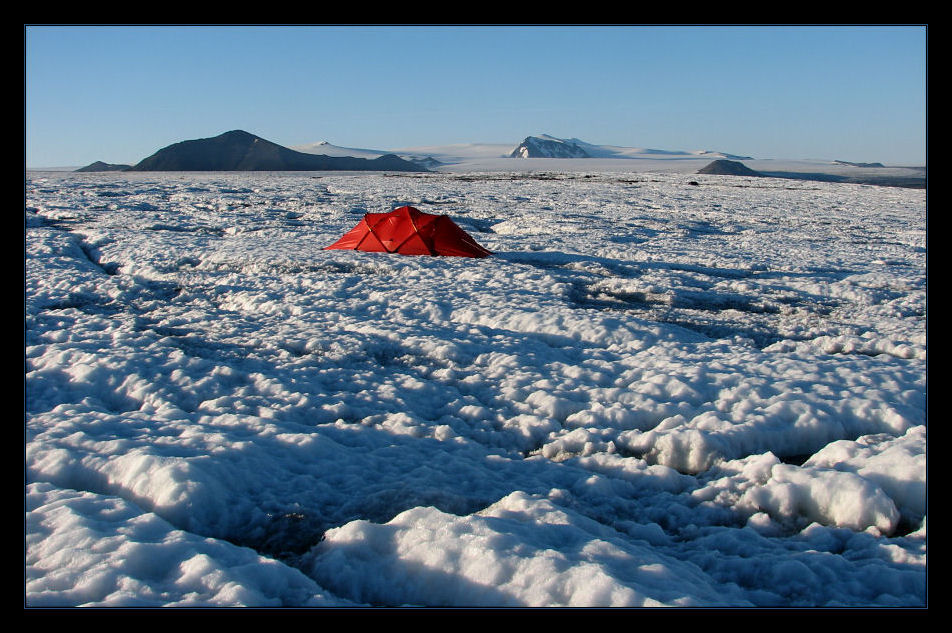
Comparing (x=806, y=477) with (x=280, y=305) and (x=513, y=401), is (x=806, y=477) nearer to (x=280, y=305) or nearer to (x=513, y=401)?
(x=513, y=401)

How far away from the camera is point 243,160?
77.7 metres

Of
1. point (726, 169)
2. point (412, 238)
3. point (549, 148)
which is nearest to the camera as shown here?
point (412, 238)

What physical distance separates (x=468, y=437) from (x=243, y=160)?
266 ft

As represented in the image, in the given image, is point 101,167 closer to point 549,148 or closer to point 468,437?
point 549,148

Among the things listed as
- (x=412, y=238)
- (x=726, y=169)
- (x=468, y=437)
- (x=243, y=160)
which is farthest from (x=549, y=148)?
(x=468, y=437)

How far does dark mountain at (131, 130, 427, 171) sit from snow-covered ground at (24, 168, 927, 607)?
68941mm

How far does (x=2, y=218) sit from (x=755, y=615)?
484 centimetres

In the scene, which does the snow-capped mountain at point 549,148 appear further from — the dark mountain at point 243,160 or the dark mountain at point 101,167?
the dark mountain at point 101,167

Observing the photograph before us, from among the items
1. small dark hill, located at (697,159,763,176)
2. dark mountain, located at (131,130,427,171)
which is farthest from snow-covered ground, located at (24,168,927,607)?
dark mountain, located at (131,130,427,171)

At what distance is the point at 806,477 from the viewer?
3107mm

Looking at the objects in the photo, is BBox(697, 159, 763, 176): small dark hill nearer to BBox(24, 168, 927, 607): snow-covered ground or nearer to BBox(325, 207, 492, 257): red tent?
BBox(325, 207, 492, 257): red tent

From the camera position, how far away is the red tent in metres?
9.80

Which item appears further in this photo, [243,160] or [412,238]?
[243,160]

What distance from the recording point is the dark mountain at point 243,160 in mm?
74750
